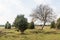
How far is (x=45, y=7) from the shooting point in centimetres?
7019

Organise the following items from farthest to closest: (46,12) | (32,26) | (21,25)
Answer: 1. (32,26)
2. (46,12)
3. (21,25)

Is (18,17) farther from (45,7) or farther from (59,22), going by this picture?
(59,22)

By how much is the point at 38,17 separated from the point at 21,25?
63.8ft

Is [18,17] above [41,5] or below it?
below

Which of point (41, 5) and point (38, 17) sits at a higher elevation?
point (41, 5)

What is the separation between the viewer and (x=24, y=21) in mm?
51719

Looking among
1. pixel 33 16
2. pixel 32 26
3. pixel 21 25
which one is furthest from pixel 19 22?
pixel 32 26

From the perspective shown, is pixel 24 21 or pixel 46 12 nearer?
pixel 24 21

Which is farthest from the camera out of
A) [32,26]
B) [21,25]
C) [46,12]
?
[32,26]

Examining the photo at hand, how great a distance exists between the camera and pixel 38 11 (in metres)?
69.7

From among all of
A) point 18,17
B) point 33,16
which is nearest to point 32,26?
point 33,16

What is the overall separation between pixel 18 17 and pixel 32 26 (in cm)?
2678

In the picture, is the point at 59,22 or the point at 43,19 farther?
the point at 59,22

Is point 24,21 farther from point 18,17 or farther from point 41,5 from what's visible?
point 41,5
